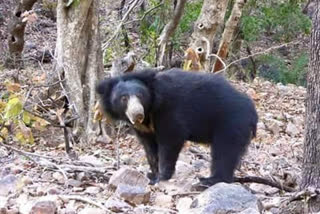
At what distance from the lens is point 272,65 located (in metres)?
12.2

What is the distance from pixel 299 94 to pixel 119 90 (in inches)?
204

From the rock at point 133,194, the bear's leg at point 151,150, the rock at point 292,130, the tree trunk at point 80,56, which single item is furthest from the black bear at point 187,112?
the rock at point 292,130

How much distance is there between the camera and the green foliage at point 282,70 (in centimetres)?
1198

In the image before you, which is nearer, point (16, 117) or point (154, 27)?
point (16, 117)

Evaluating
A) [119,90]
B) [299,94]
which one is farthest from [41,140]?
[299,94]

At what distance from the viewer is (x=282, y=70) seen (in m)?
12.1

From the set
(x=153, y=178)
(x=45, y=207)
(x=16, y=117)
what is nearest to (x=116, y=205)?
(x=45, y=207)

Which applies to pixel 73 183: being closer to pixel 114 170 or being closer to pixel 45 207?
pixel 114 170

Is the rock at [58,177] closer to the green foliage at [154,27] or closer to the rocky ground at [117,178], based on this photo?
the rocky ground at [117,178]

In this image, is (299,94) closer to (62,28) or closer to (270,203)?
(62,28)

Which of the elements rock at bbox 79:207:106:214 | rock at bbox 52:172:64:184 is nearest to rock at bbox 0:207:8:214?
rock at bbox 79:207:106:214

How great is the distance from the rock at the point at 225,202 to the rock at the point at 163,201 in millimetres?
392

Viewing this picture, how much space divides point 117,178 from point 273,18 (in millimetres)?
8682

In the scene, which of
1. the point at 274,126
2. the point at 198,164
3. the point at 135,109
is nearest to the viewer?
the point at 135,109
